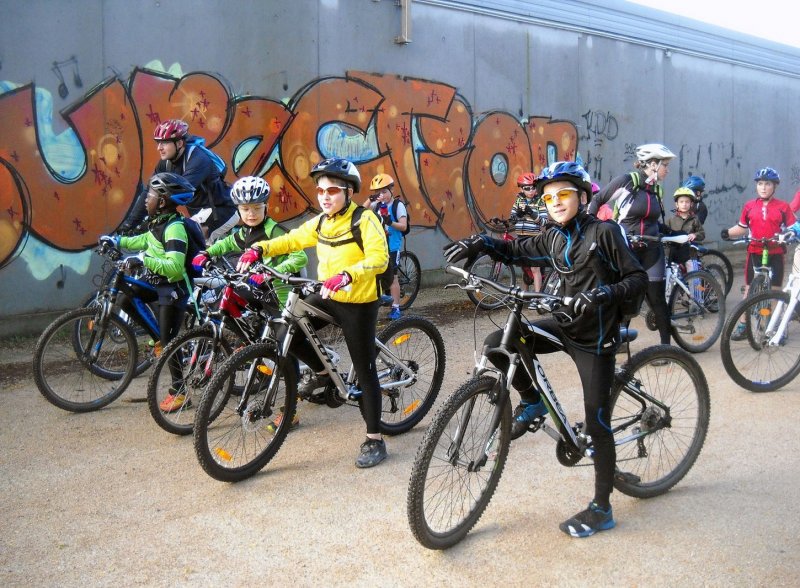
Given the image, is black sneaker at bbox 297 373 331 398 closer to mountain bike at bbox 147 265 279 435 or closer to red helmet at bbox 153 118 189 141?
mountain bike at bbox 147 265 279 435

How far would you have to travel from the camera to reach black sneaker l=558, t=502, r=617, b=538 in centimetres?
401

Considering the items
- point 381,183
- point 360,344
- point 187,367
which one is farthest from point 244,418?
point 381,183

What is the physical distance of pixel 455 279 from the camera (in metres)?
12.8

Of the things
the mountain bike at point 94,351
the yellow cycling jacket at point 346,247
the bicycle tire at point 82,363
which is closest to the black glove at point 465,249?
the yellow cycling jacket at point 346,247

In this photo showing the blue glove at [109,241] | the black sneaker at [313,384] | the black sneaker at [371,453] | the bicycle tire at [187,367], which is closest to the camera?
the black sneaker at [371,453]

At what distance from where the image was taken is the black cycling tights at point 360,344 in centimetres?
493

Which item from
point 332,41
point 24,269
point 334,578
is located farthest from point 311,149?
point 334,578

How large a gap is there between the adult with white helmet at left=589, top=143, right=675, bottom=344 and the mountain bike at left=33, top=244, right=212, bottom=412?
13.3 ft

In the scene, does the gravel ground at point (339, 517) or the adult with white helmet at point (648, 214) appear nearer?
the gravel ground at point (339, 517)

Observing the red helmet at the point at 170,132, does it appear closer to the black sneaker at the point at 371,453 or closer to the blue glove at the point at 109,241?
the blue glove at the point at 109,241

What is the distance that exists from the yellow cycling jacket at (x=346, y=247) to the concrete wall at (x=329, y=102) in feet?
16.3

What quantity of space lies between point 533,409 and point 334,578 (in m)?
1.33

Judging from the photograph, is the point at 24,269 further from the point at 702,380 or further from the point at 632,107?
the point at 632,107

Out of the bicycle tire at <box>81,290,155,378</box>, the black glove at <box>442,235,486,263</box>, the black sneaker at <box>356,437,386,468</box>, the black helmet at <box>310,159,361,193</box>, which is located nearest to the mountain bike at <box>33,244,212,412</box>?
the bicycle tire at <box>81,290,155,378</box>
